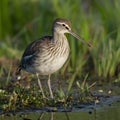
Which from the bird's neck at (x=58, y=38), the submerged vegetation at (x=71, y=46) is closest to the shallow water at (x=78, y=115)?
the submerged vegetation at (x=71, y=46)

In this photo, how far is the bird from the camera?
11.5m

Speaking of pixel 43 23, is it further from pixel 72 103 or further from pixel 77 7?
pixel 72 103

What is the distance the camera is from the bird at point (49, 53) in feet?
37.6

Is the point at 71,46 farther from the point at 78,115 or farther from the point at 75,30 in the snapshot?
the point at 78,115

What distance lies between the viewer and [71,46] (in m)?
13.4

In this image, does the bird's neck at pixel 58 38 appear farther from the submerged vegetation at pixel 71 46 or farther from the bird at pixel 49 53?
the submerged vegetation at pixel 71 46

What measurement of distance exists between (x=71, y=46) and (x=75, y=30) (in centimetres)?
44

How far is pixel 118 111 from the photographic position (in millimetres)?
10320

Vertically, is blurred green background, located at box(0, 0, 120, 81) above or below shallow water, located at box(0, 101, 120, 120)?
above

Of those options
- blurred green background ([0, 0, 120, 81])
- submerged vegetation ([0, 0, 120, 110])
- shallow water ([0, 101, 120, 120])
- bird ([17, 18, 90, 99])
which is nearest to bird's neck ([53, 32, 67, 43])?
bird ([17, 18, 90, 99])

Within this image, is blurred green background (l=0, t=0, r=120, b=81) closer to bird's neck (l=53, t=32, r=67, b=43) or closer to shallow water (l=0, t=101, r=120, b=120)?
bird's neck (l=53, t=32, r=67, b=43)

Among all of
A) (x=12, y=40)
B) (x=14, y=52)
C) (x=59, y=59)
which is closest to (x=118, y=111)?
(x=59, y=59)

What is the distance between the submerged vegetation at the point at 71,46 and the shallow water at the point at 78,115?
1.06 ft

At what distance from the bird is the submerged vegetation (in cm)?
41
